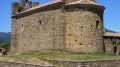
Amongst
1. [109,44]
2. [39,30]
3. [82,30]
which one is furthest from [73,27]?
[39,30]

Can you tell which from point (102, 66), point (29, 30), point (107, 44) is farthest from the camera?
point (29, 30)

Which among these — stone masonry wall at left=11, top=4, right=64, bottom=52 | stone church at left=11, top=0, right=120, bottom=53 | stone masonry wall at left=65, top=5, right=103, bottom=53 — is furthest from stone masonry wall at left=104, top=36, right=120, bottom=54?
stone masonry wall at left=11, top=4, right=64, bottom=52

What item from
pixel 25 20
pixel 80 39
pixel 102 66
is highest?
pixel 25 20

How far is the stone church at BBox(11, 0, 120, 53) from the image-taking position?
3112 centimetres

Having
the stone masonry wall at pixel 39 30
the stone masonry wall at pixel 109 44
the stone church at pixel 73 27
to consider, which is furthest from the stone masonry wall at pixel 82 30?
the stone masonry wall at pixel 109 44

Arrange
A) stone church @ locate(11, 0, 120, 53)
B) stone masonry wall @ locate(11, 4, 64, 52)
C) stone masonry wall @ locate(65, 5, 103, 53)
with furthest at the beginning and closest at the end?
stone masonry wall @ locate(11, 4, 64, 52), stone church @ locate(11, 0, 120, 53), stone masonry wall @ locate(65, 5, 103, 53)

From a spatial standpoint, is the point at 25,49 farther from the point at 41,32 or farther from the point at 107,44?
the point at 107,44

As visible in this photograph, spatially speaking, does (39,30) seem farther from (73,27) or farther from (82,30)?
(82,30)

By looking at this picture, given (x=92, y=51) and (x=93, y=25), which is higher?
(x=93, y=25)

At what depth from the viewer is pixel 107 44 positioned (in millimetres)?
34188

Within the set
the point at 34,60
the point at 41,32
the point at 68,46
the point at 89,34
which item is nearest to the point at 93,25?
the point at 89,34

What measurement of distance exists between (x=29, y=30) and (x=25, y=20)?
1.59 m

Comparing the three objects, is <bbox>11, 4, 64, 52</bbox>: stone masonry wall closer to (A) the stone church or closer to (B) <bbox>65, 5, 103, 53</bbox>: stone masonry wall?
(A) the stone church

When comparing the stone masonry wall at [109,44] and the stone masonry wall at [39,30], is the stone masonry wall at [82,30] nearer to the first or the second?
the stone masonry wall at [39,30]
